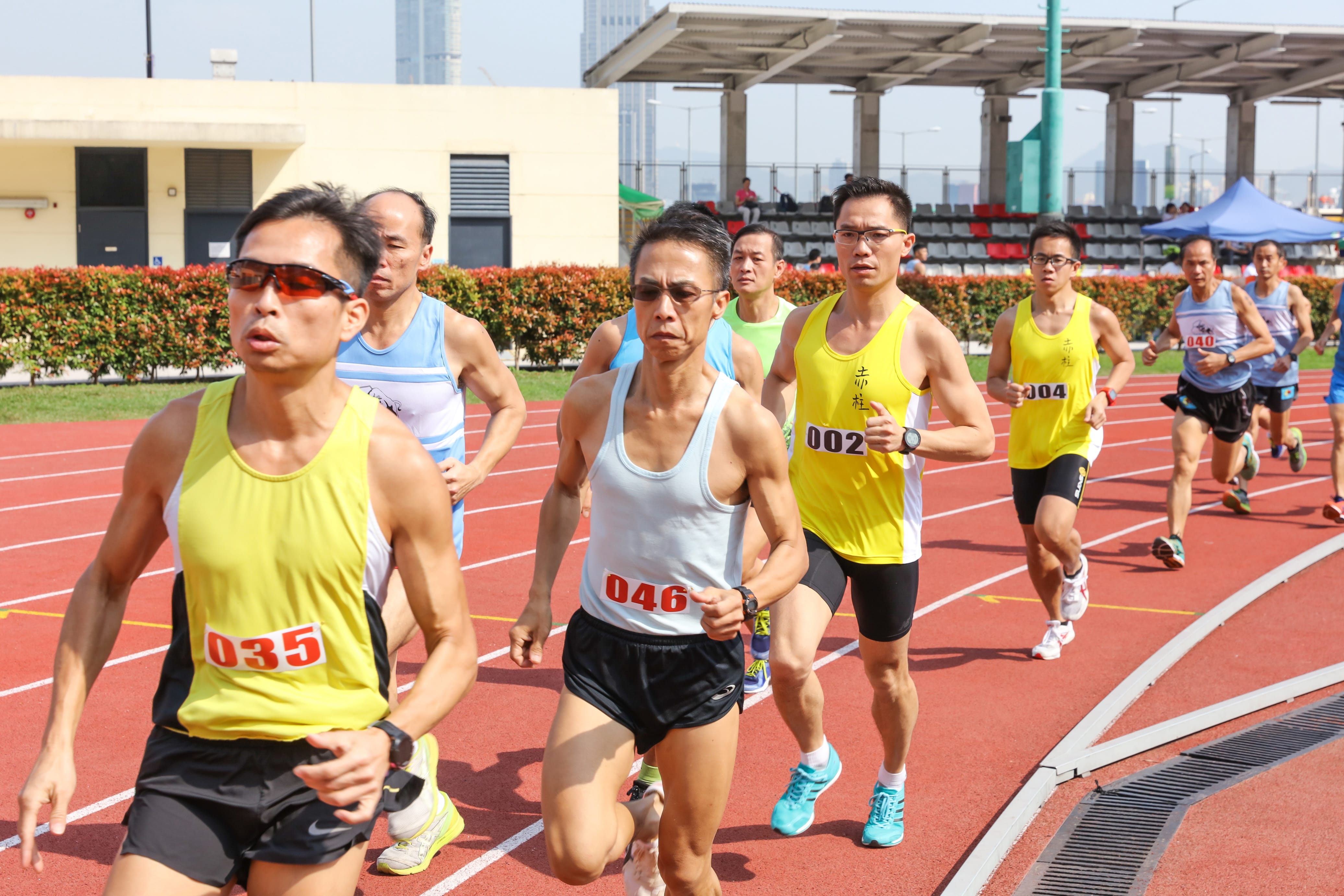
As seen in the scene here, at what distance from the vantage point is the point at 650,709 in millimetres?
3424

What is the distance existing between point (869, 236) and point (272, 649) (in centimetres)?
305

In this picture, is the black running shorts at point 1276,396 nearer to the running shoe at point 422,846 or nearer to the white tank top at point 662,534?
the running shoe at point 422,846

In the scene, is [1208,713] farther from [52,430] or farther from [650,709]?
[52,430]

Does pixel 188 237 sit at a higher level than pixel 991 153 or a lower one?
lower

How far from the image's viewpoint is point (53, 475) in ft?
40.0

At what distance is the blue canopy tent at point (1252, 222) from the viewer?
92.3ft

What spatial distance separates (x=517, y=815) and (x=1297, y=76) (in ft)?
144

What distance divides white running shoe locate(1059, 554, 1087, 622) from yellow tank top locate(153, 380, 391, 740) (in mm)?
5388

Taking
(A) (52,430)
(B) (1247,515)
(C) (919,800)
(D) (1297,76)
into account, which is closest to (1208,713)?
(C) (919,800)

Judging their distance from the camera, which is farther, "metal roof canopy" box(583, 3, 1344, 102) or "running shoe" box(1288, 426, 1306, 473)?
"metal roof canopy" box(583, 3, 1344, 102)

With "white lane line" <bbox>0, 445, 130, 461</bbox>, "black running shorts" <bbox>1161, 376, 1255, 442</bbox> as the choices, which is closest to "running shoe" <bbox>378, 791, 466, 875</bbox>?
"black running shorts" <bbox>1161, 376, 1255, 442</bbox>

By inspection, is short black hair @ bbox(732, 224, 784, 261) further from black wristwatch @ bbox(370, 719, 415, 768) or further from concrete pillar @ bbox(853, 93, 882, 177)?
concrete pillar @ bbox(853, 93, 882, 177)

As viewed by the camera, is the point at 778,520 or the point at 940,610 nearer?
the point at 778,520

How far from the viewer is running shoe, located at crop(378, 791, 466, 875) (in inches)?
169
